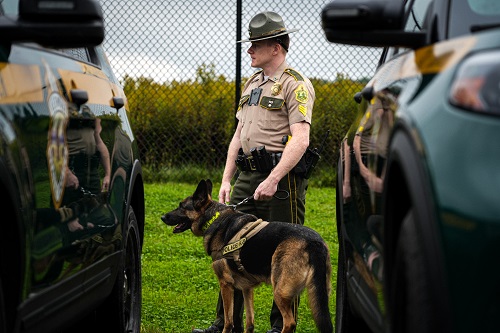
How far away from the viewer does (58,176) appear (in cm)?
365

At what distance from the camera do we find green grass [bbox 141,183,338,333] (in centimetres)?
659

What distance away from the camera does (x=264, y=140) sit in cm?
631

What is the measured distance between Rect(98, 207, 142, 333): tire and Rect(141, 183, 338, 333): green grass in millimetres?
531

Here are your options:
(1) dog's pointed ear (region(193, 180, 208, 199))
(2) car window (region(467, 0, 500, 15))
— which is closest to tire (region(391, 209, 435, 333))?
(2) car window (region(467, 0, 500, 15))

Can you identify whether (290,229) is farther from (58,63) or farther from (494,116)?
(494,116)

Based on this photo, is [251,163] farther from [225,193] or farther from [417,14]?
[417,14]

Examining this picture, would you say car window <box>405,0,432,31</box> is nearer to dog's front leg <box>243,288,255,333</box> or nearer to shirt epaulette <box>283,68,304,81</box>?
shirt epaulette <box>283,68,304,81</box>

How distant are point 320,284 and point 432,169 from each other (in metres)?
3.49

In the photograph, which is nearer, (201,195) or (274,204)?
(274,204)

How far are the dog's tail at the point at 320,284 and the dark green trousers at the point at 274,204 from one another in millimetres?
429

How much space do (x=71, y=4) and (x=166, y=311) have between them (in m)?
3.70

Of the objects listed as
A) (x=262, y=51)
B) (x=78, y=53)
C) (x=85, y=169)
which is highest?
(x=78, y=53)

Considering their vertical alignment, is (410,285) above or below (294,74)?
above

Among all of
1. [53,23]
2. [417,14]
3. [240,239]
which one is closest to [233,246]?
[240,239]
